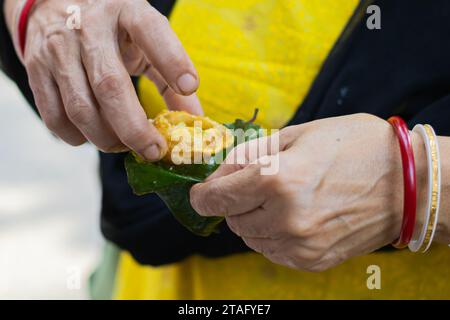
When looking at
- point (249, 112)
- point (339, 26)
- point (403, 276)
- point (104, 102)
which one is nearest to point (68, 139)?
point (104, 102)

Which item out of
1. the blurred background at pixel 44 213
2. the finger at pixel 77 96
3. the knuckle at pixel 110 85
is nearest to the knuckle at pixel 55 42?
the finger at pixel 77 96

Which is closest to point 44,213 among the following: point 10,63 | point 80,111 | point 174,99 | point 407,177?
point 10,63

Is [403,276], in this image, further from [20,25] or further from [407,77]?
[20,25]

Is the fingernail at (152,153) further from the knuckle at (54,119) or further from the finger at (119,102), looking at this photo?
the knuckle at (54,119)

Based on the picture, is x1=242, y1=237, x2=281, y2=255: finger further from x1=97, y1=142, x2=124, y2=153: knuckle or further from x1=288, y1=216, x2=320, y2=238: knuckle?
x1=97, y1=142, x2=124, y2=153: knuckle

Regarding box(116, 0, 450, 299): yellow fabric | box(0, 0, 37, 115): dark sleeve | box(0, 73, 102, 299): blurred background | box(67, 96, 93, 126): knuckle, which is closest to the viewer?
box(67, 96, 93, 126): knuckle

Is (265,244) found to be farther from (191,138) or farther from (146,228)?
(146,228)

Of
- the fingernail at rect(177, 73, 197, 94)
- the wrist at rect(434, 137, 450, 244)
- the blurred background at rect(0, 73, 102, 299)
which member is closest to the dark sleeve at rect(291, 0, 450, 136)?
the wrist at rect(434, 137, 450, 244)
